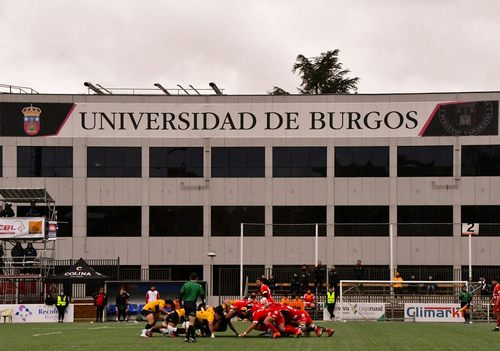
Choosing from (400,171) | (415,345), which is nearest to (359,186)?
(400,171)

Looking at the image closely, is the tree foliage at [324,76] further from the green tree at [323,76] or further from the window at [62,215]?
the window at [62,215]

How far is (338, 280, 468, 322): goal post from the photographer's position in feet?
128

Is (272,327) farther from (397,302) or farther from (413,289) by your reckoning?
(413,289)

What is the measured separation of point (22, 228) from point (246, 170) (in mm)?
14284

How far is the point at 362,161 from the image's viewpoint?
50594mm

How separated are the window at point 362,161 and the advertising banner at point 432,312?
12.6 metres

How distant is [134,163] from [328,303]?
17.5 m

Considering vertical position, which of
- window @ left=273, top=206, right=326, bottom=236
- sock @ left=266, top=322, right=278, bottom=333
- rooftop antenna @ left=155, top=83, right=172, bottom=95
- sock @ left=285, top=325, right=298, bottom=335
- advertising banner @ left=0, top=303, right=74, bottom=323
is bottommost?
advertising banner @ left=0, top=303, right=74, bottom=323

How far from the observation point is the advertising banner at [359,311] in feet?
130

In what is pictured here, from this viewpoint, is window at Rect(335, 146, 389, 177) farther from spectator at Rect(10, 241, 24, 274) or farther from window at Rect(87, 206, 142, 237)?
spectator at Rect(10, 241, 24, 274)

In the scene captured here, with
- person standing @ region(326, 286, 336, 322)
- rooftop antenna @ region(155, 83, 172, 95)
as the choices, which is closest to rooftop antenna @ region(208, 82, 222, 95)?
rooftop antenna @ region(155, 83, 172, 95)

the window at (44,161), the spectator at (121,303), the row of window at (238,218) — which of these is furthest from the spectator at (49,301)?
the window at (44,161)

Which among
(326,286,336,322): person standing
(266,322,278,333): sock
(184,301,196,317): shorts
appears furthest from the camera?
(326,286,336,322): person standing

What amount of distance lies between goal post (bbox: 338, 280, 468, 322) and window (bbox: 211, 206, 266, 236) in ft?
33.8
